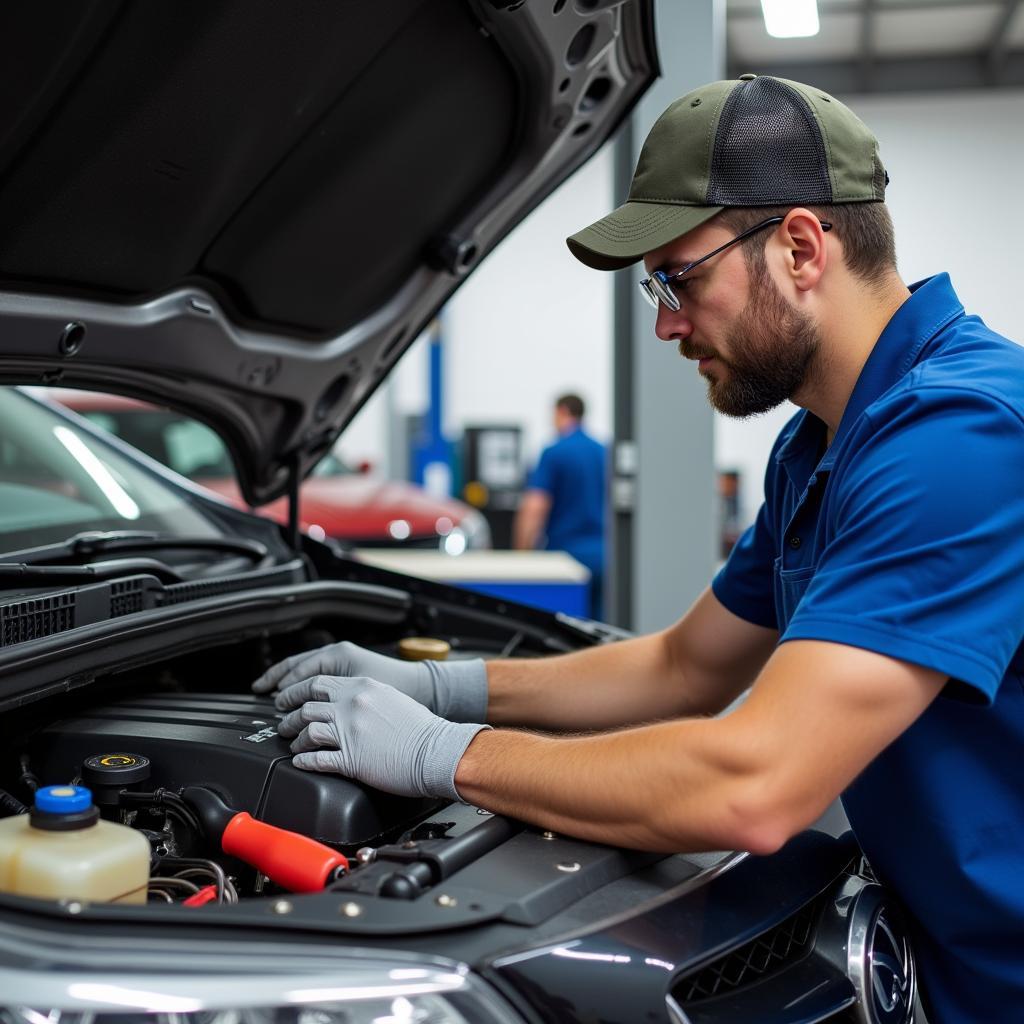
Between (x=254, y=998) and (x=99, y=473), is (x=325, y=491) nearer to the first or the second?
(x=99, y=473)

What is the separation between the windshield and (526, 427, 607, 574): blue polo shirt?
4033 millimetres

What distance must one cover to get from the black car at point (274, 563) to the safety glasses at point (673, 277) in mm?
410

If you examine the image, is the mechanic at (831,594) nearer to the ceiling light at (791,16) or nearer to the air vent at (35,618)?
the air vent at (35,618)

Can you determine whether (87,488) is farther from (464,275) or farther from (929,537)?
(929,537)

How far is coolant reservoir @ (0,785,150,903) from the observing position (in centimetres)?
100

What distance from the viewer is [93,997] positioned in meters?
0.85

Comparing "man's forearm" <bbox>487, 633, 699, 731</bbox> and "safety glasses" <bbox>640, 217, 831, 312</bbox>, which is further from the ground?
"safety glasses" <bbox>640, 217, 831, 312</bbox>

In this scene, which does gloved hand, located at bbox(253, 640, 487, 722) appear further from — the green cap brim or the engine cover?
the green cap brim

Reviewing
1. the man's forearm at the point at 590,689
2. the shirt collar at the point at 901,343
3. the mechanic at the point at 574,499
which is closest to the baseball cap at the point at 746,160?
the shirt collar at the point at 901,343

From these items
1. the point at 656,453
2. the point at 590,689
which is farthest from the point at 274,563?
the point at 656,453

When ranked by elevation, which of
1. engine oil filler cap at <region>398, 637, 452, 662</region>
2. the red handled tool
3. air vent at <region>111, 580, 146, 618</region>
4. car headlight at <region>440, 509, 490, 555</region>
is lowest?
car headlight at <region>440, 509, 490, 555</region>

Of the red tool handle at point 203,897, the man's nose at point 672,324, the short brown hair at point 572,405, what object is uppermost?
the man's nose at point 672,324

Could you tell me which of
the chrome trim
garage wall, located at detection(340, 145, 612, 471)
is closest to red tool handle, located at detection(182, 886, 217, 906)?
the chrome trim

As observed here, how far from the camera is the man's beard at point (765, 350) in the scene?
136 cm
